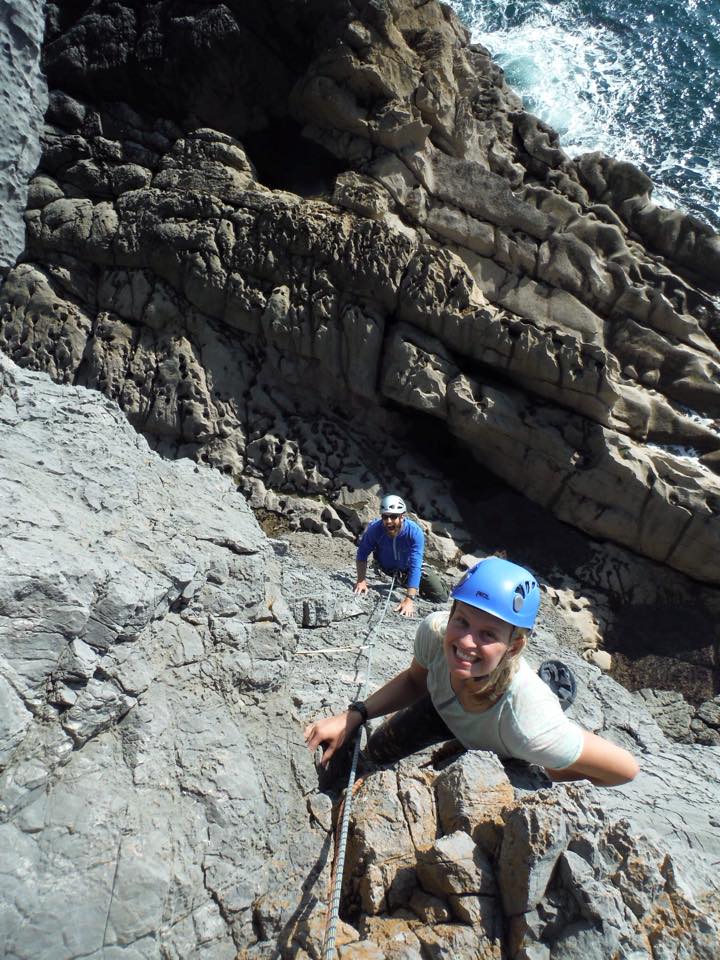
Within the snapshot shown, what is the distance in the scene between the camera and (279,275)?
41.4 feet

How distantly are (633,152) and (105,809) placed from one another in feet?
73.6

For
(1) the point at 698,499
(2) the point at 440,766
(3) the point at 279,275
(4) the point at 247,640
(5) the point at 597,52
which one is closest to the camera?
(2) the point at 440,766

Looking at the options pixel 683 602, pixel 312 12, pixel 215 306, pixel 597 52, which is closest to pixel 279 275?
pixel 215 306

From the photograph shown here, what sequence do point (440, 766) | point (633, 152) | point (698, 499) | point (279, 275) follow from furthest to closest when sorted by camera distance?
point (633, 152) → point (279, 275) → point (698, 499) → point (440, 766)

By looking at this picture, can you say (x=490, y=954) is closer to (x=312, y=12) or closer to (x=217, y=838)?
(x=217, y=838)

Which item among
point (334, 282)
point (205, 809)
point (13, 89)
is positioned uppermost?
point (13, 89)

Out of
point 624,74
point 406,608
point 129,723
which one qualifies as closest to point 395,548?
point 406,608

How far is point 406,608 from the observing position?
7508 millimetres

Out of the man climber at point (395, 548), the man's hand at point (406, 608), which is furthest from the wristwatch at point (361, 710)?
the man climber at point (395, 548)

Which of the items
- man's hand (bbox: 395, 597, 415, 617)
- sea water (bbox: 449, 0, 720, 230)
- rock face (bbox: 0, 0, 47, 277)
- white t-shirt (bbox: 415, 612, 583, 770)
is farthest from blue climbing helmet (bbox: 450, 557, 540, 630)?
sea water (bbox: 449, 0, 720, 230)

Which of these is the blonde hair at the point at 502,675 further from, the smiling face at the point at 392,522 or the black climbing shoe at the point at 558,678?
the smiling face at the point at 392,522

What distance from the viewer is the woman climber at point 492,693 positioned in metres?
2.72

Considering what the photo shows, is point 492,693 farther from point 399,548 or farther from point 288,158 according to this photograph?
point 288,158

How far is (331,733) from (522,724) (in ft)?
3.26
